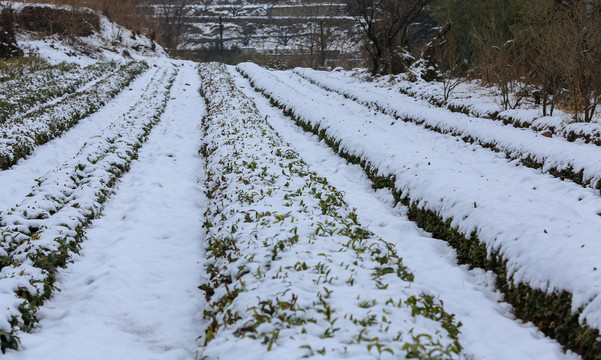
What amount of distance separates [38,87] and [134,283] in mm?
18580

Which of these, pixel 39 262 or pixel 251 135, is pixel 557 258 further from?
pixel 251 135

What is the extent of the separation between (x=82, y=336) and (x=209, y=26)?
103m

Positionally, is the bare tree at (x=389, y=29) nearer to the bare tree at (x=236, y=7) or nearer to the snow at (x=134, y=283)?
the snow at (x=134, y=283)

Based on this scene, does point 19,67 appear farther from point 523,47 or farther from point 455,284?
point 455,284

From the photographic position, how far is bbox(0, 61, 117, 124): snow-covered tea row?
15.8 m

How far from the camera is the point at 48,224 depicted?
6531 millimetres

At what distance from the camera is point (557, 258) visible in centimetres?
484

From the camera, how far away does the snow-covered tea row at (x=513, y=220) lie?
4469mm

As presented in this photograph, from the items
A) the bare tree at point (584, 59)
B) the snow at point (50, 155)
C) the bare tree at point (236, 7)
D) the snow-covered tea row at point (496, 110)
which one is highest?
the bare tree at point (236, 7)

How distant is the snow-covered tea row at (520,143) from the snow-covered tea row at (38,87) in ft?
45.3

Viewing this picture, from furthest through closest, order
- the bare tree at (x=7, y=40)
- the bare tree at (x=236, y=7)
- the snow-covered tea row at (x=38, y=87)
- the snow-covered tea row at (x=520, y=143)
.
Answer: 1. the bare tree at (x=236, y=7)
2. the bare tree at (x=7, y=40)
3. the snow-covered tea row at (x=38, y=87)
4. the snow-covered tea row at (x=520, y=143)

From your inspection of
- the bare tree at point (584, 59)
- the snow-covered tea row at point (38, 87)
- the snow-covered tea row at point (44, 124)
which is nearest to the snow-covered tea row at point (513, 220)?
the bare tree at point (584, 59)

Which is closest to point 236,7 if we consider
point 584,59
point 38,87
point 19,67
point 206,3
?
point 206,3

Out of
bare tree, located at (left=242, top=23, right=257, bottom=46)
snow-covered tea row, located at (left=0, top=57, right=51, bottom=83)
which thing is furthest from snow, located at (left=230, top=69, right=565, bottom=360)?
bare tree, located at (left=242, top=23, right=257, bottom=46)
